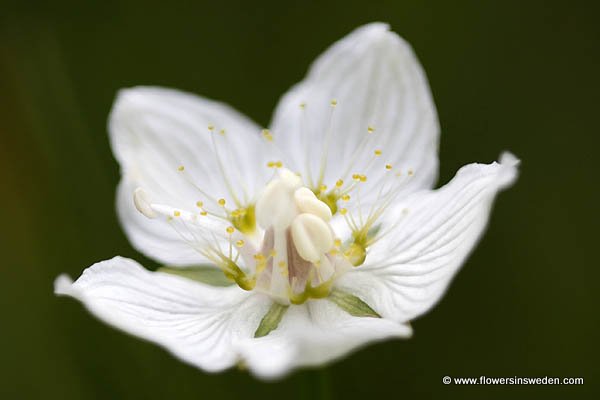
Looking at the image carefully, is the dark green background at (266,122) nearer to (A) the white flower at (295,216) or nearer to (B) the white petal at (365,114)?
(A) the white flower at (295,216)

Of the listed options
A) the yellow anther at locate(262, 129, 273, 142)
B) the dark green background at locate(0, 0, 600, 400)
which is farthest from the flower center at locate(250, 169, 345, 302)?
the dark green background at locate(0, 0, 600, 400)

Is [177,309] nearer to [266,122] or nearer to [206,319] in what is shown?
[206,319]

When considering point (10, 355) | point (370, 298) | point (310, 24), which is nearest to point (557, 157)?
point (310, 24)

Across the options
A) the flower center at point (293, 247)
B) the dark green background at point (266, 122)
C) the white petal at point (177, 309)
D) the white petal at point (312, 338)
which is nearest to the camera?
the white petal at point (312, 338)

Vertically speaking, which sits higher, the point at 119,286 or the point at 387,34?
the point at 387,34

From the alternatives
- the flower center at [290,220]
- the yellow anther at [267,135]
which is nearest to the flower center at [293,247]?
the flower center at [290,220]

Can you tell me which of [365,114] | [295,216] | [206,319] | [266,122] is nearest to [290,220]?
[295,216]

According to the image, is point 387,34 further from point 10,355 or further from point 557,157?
point 10,355

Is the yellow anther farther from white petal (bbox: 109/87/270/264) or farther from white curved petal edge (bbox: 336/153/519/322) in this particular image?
white curved petal edge (bbox: 336/153/519/322)
